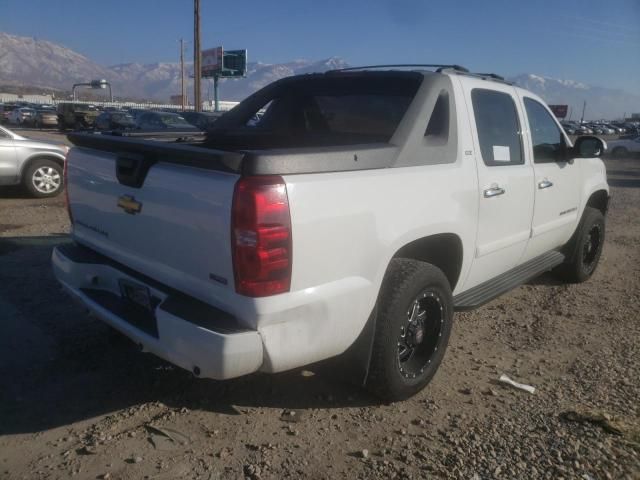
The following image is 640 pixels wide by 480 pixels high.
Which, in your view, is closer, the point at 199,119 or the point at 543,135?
the point at 543,135

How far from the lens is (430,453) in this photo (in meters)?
2.82

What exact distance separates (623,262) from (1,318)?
661cm

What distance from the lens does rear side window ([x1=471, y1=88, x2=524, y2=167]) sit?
3.74 m

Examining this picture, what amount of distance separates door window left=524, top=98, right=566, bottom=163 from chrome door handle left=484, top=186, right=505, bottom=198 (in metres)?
0.77

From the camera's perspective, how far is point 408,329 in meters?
3.29

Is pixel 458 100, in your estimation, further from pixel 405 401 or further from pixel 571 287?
pixel 571 287

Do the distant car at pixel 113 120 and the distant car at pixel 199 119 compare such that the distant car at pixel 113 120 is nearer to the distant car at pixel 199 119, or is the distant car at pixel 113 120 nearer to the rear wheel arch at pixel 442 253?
the distant car at pixel 199 119

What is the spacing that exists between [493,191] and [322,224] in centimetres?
165

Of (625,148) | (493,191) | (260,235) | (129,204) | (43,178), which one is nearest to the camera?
(260,235)

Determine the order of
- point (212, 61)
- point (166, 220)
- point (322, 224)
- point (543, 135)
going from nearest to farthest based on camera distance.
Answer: point (322, 224) → point (166, 220) → point (543, 135) → point (212, 61)

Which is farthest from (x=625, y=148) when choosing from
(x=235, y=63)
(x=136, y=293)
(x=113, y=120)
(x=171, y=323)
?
(x=235, y=63)

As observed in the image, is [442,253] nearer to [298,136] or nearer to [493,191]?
[493,191]

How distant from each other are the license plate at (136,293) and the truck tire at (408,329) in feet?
4.04

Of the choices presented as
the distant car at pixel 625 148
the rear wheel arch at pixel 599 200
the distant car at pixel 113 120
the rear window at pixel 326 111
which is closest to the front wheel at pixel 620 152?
the distant car at pixel 625 148
